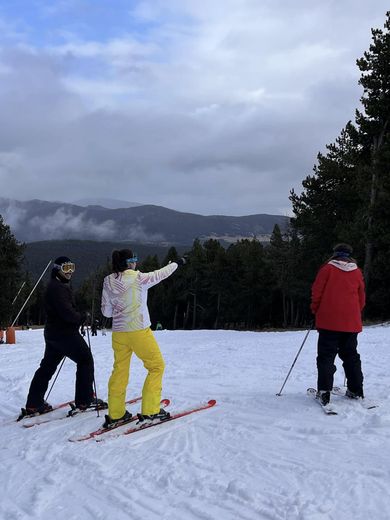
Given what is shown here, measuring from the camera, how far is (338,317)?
6004 mm

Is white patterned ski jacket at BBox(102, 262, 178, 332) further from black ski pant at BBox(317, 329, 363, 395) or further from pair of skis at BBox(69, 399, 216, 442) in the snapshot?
black ski pant at BBox(317, 329, 363, 395)

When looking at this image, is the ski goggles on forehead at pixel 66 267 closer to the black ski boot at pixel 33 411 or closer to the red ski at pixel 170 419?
the black ski boot at pixel 33 411

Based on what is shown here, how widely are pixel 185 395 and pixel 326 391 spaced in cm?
234

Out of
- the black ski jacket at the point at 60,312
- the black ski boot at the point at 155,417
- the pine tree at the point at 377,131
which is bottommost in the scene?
the black ski boot at the point at 155,417

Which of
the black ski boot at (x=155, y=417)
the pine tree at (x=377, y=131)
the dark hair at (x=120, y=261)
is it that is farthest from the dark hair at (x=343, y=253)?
the pine tree at (x=377, y=131)

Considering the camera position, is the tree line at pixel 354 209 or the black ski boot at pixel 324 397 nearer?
the black ski boot at pixel 324 397

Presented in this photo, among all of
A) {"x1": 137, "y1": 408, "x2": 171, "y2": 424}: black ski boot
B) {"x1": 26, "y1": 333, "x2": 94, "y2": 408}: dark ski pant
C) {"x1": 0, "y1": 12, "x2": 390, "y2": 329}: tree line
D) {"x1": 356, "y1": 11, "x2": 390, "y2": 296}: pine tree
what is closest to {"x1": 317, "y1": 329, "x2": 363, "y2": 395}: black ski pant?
{"x1": 137, "y1": 408, "x2": 171, "y2": 424}: black ski boot

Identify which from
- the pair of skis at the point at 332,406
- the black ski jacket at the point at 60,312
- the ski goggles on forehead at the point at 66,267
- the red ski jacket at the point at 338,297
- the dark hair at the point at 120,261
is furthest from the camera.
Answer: the ski goggles on forehead at the point at 66,267

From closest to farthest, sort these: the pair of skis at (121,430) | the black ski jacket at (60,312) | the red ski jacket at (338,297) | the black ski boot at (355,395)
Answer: the pair of skis at (121,430) → the red ski jacket at (338,297) → the black ski boot at (355,395) → the black ski jacket at (60,312)

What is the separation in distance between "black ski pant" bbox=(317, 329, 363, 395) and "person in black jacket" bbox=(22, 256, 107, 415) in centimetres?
295

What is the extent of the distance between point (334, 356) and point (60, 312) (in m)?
3.56

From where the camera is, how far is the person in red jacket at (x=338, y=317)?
6.02 metres

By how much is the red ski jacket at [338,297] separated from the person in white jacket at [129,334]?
1918mm

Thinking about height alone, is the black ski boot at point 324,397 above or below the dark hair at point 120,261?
below
